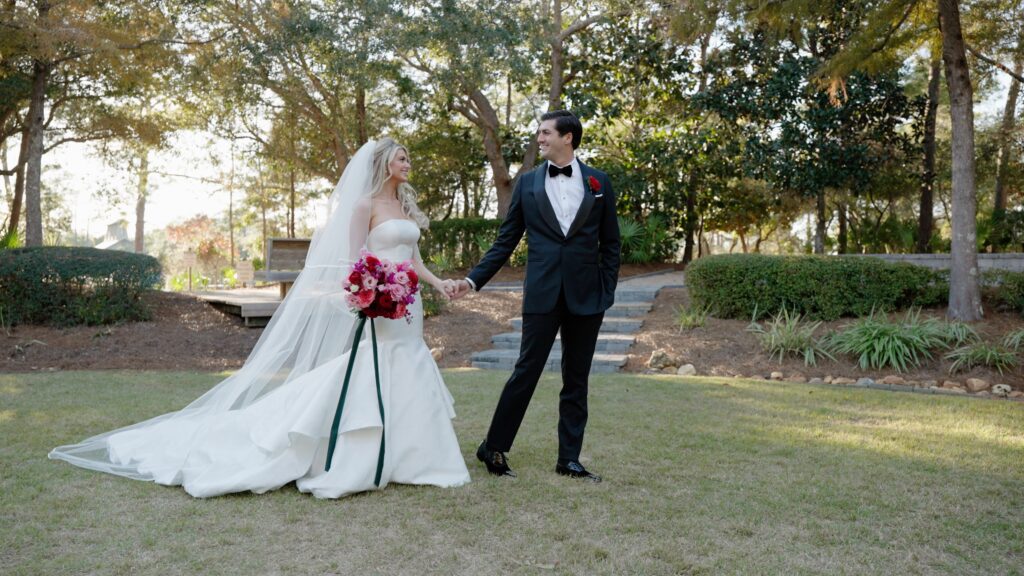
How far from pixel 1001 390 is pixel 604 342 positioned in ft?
14.8

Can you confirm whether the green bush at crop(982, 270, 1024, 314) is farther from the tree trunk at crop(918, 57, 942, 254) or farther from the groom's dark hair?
the groom's dark hair

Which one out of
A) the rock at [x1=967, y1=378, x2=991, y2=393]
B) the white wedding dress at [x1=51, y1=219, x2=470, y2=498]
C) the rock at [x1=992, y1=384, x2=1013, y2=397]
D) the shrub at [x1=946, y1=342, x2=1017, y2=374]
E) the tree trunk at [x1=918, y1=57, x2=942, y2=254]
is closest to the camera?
the white wedding dress at [x1=51, y1=219, x2=470, y2=498]

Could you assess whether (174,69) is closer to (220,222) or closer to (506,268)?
(506,268)

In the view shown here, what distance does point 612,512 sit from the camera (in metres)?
→ 3.86

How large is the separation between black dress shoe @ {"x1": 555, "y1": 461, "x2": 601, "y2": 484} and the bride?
0.59m

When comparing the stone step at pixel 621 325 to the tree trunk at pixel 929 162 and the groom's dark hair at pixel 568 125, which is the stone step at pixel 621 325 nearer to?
the groom's dark hair at pixel 568 125

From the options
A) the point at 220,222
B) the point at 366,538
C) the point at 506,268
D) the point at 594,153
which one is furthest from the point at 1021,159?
the point at 220,222

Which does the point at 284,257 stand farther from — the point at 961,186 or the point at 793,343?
the point at 961,186

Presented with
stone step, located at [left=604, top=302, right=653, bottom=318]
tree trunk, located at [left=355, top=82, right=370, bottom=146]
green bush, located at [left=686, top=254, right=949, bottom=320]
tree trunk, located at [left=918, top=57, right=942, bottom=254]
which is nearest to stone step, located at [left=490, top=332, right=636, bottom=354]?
stone step, located at [left=604, top=302, right=653, bottom=318]

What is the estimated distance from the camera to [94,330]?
10695mm

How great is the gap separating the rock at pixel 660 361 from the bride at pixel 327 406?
485 centimetres

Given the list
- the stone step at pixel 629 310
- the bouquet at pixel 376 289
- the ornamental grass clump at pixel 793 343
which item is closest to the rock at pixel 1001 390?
the ornamental grass clump at pixel 793 343

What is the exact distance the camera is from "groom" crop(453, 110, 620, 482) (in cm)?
441

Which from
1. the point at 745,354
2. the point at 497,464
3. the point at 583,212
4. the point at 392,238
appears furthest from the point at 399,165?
the point at 745,354
